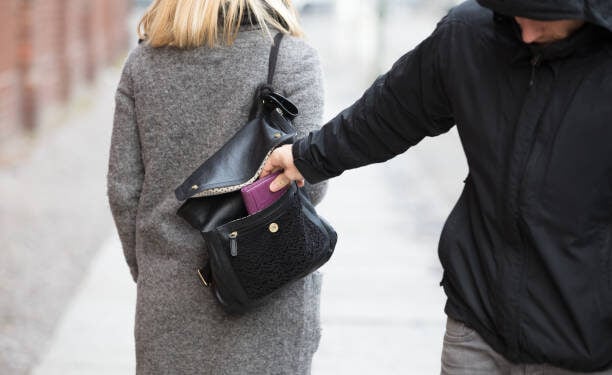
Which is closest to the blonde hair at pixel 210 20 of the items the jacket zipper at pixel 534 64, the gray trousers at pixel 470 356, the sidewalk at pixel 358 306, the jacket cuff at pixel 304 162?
the jacket cuff at pixel 304 162

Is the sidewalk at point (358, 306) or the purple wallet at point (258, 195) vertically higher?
the purple wallet at point (258, 195)

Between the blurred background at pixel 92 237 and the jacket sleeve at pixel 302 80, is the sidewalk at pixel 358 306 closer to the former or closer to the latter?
the blurred background at pixel 92 237

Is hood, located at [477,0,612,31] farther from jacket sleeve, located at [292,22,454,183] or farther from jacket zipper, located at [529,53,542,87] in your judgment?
jacket sleeve, located at [292,22,454,183]

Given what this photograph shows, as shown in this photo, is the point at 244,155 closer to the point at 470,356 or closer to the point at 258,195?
the point at 258,195

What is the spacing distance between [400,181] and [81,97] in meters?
7.05

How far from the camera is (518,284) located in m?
2.27

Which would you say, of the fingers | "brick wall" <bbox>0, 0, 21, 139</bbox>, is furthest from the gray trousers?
"brick wall" <bbox>0, 0, 21, 139</bbox>

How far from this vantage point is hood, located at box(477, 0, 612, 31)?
2021 mm

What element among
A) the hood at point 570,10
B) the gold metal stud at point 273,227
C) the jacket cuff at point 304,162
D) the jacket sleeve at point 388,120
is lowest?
the gold metal stud at point 273,227

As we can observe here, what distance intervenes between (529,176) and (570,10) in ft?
1.29

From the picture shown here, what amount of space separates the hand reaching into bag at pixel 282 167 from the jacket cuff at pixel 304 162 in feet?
0.06

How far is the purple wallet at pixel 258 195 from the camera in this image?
271 cm

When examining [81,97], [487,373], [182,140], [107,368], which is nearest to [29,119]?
[81,97]

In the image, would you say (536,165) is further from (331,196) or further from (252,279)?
(331,196)
